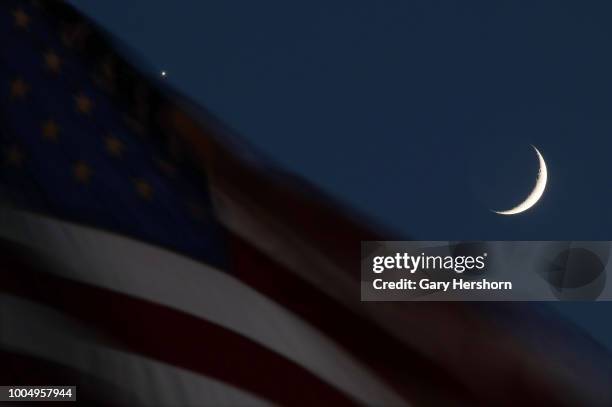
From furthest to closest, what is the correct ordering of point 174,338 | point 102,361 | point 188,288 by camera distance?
1. point 188,288
2. point 174,338
3. point 102,361

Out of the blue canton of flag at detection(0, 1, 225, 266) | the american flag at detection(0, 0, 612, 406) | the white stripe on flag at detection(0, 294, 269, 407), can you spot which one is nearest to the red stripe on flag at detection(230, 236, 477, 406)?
the american flag at detection(0, 0, 612, 406)

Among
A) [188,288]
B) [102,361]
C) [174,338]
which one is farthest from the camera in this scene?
[188,288]

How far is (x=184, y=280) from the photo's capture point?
250 inches

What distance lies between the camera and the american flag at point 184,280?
6.13 m

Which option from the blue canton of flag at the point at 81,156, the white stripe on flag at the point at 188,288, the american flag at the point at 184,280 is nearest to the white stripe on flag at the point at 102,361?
the american flag at the point at 184,280

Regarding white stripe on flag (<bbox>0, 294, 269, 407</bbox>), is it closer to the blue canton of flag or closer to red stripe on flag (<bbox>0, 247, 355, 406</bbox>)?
red stripe on flag (<bbox>0, 247, 355, 406</bbox>)

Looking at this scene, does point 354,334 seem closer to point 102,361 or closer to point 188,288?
point 188,288

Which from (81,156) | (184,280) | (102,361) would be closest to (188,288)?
(184,280)

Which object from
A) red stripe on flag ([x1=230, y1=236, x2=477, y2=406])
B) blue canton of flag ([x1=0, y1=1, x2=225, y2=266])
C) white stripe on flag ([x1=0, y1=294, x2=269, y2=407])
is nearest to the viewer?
white stripe on flag ([x1=0, y1=294, x2=269, y2=407])

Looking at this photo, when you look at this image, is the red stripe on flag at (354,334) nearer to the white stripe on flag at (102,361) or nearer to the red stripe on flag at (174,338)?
the red stripe on flag at (174,338)

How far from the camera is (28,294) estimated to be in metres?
6.13

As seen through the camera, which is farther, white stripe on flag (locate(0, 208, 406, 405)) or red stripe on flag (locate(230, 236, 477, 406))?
red stripe on flag (locate(230, 236, 477, 406))

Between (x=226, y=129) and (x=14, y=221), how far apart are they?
123 cm

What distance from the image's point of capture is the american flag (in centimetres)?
613
